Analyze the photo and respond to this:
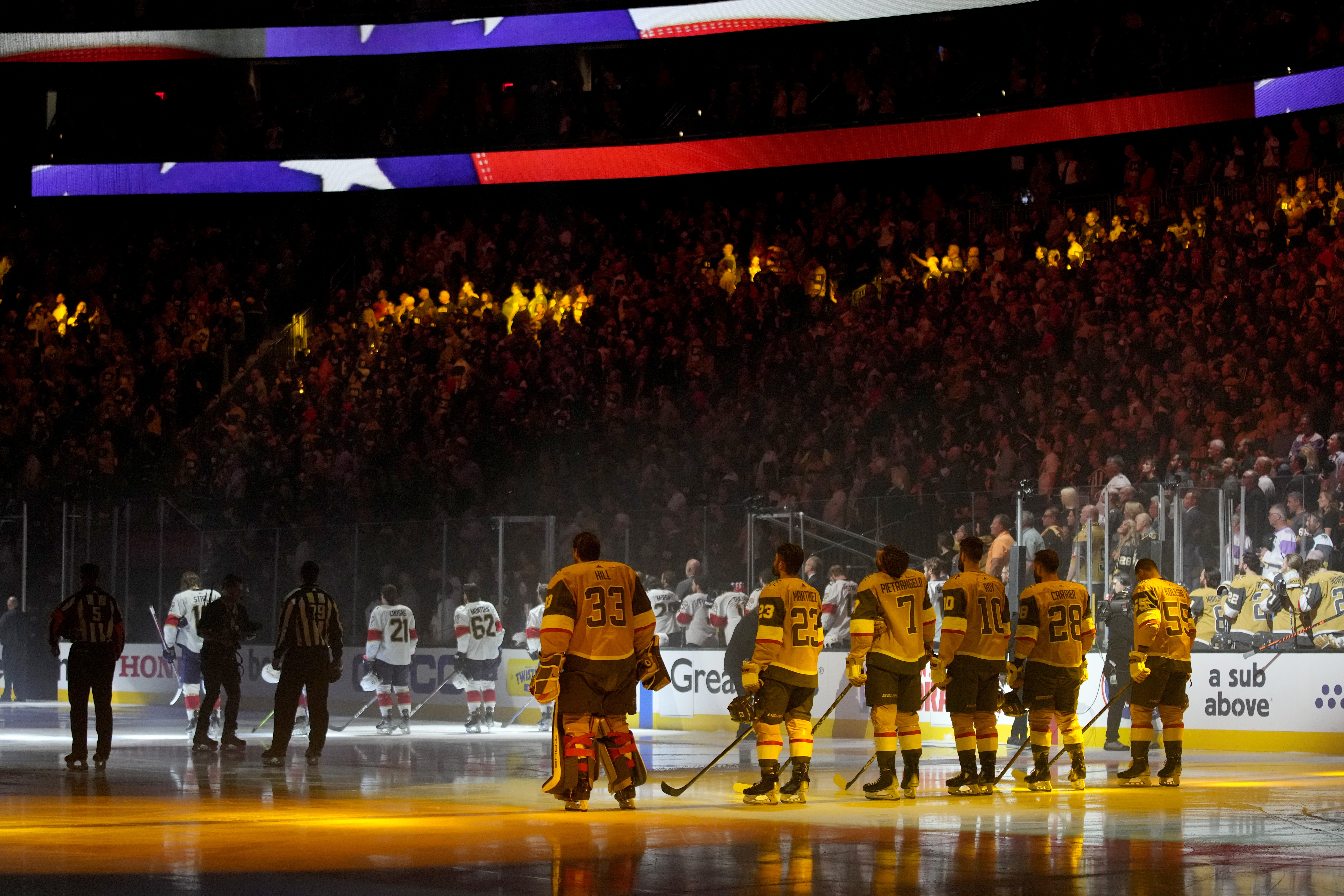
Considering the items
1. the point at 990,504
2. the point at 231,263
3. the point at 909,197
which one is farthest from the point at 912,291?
the point at 231,263

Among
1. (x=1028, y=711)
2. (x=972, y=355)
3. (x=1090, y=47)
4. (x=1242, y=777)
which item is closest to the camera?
(x=1028, y=711)

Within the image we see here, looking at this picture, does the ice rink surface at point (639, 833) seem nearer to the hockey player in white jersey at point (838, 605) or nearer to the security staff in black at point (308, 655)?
the security staff in black at point (308, 655)

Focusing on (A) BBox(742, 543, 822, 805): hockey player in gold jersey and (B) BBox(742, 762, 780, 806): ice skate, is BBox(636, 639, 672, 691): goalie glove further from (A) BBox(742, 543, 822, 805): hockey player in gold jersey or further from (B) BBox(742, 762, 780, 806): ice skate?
(B) BBox(742, 762, 780, 806): ice skate

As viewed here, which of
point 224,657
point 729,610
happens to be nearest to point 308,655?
point 224,657

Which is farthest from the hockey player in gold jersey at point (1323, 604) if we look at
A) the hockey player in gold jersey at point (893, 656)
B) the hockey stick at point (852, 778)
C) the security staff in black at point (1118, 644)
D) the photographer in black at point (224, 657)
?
the photographer in black at point (224, 657)

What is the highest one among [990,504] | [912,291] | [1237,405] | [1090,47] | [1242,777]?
[1090,47]

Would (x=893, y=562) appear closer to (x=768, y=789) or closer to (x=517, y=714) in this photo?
(x=768, y=789)

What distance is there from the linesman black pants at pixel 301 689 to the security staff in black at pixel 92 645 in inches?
65.9

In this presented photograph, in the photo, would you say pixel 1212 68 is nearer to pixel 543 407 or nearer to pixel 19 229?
pixel 543 407

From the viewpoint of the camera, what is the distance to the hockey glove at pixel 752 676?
39.4 ft

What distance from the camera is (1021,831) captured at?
10.3m

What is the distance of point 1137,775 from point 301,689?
8475 mm

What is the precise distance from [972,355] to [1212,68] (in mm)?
7206

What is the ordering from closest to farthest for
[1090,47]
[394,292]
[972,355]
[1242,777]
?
[1242,777] < [972,355] < [1090,47] < [394,292]
